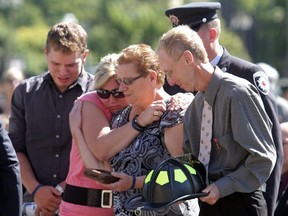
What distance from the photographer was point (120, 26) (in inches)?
1715

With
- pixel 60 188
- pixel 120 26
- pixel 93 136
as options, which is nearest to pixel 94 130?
pixel 93 136

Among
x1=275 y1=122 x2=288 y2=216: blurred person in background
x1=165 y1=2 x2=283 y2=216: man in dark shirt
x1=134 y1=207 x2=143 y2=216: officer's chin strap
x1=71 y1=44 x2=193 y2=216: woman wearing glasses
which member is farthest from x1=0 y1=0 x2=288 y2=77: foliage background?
x1=134 y1=207 x2=143 y2=216: officer's chin strap

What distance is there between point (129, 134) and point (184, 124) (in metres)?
0.47

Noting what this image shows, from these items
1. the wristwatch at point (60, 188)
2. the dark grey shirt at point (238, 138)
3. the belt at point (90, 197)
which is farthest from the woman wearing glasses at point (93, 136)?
the dark grey shirt at point (238, 138)

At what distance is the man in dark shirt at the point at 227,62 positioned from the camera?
20.4ft

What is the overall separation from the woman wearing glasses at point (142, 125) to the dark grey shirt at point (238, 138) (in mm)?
471

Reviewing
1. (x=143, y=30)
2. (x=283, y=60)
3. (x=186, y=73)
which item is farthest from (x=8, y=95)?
(x=283, y=60)

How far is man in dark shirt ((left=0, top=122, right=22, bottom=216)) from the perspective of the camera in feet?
19.1

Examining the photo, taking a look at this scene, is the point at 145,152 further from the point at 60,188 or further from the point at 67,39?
the point at 67,39

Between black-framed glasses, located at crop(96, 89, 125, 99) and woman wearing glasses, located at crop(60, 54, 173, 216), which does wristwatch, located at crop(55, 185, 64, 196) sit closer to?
woman wearing glasses, located at crop(60, 54, 173, 216)

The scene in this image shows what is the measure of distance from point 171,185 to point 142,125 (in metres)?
0.95

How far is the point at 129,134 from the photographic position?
20.0ft

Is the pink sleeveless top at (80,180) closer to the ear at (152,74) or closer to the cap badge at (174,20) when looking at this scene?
the ear at (152,74)

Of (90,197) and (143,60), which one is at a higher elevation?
(143,60)
